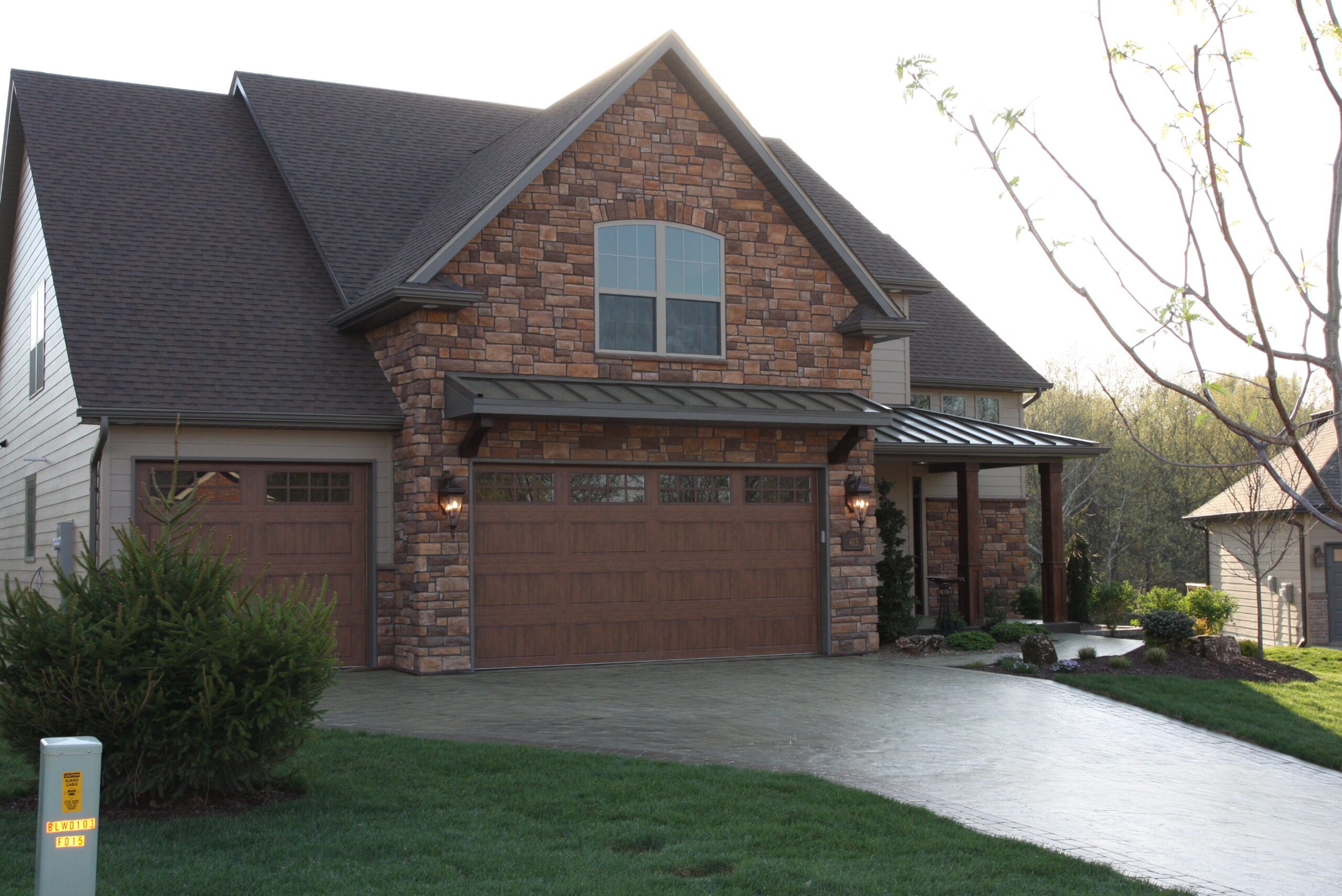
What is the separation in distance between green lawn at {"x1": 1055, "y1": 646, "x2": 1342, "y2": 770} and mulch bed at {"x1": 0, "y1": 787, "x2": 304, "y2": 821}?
27.3 ft

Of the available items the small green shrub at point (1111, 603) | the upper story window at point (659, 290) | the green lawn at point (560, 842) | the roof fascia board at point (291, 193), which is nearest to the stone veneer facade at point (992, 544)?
the small green shrub at point (1111, 603)

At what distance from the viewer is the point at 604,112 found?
611 inches

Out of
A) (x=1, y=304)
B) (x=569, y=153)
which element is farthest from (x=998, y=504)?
(x=1, y=304)

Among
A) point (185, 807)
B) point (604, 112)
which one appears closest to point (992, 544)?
point (604, 112)

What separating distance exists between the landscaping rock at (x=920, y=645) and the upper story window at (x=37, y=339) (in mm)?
11365

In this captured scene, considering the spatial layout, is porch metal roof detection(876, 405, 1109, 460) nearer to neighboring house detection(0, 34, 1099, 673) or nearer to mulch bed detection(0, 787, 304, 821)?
neighboring house detection(0, 34, 1099, 673)

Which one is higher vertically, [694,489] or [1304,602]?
[694,489]

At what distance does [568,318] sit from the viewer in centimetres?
1525

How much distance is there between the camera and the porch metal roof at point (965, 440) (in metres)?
18.5

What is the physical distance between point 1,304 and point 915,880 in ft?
64.0

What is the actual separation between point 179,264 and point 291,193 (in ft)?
7.17

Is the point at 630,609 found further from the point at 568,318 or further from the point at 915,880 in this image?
the point at 915,880

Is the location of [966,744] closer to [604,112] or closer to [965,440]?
[604,112]

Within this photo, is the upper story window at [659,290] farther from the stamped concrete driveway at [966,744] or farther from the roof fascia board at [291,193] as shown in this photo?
the stamped concrete driveway at [966,744]
